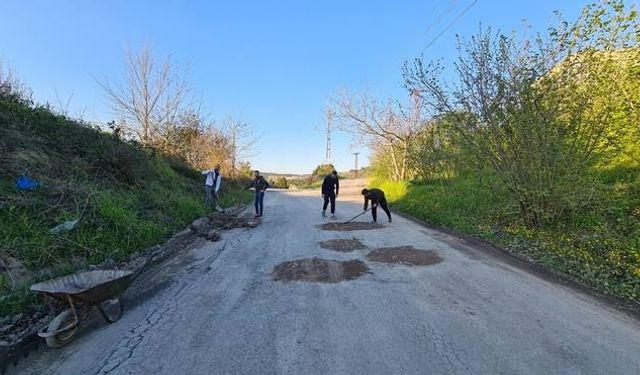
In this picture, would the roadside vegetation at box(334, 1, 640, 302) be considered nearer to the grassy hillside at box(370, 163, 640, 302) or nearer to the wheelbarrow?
the grassy hillside at box(370, 163, 640, 302)

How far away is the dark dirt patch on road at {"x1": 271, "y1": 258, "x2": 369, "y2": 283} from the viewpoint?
5.85 meters

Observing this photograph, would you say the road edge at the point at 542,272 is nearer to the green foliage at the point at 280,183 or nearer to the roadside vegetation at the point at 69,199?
the roadside vegetation at the point at 69,199

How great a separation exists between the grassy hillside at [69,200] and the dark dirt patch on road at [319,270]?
3.23 m

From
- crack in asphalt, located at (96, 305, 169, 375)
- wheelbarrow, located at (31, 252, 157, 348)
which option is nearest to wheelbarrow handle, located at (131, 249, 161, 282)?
wheelbarrow, located at (31, 252, 157, 348)

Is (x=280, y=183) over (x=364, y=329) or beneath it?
over

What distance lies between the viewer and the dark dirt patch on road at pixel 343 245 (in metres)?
7.90

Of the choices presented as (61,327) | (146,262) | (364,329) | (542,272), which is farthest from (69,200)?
(542,272)

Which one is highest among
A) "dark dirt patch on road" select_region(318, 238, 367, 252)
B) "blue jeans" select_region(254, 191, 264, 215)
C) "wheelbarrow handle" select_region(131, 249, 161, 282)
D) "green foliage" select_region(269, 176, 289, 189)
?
"green foliage" select_region(269, 176, 289, 189)

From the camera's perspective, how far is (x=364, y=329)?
4078 mm

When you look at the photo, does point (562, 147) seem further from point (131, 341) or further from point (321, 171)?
point (321, 171)

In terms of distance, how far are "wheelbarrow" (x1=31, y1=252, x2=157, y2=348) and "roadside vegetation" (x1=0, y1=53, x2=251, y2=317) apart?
95 cm

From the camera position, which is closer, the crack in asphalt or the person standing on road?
the crack in asphalt

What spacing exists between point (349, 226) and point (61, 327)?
301 inches

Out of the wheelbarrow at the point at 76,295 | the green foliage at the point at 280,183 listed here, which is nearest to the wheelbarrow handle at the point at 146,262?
the wheelbarrow at the point at 76,295
